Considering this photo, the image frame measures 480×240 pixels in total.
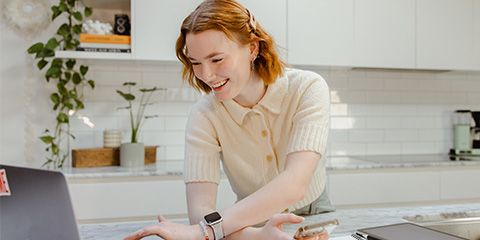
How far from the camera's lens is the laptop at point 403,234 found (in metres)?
0.84

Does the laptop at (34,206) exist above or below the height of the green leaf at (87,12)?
below

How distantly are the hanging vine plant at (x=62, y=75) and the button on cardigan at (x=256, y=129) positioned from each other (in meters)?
1.52

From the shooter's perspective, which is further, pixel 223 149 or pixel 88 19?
pixel 88 19

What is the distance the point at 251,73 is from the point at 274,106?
0.41ft

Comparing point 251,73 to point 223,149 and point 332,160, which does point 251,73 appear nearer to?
point 223,149

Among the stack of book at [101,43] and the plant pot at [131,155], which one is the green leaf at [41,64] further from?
the plant pot at [131,155]

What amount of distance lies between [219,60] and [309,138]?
0.34 metres

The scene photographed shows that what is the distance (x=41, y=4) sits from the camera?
2721 millimetres

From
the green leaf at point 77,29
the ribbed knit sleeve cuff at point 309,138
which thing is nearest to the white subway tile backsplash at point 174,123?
the green leaf at point 77,29

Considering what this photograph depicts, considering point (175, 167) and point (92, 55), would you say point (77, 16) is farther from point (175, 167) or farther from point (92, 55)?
point (175, 167)

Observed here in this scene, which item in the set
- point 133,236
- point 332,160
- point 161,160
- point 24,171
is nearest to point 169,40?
point 161,160

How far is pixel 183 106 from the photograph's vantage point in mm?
2934

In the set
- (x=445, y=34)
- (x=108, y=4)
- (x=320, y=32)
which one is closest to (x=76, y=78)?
(x=108, y=4)

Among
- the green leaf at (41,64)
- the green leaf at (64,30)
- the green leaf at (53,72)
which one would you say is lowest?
the green leaf at (53,72)
